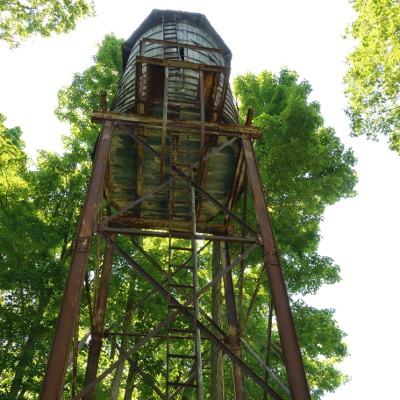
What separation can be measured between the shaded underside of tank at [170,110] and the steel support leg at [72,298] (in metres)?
1.32

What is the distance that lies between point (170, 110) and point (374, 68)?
7727 millimetres

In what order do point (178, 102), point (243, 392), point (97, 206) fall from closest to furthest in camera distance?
point (97, 206) → point (243, 392) → point (178, 102)

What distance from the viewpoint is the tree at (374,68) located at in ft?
32.1

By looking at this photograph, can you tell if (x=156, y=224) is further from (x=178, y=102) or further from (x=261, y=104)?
(x=261, y=104)

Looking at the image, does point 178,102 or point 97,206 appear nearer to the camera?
point 97,206

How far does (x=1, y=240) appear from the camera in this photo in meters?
9.09

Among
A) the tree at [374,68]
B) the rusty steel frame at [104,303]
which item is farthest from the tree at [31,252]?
the tree at [374,68]

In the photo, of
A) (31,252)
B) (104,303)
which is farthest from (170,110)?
(31,252)

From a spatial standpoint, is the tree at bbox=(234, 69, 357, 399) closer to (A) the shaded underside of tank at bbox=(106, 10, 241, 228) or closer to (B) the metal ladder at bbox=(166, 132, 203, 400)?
(A) the shaded underside of tank at bbox=(106, 10, 241, 228)

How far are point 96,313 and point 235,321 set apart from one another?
2.52 m

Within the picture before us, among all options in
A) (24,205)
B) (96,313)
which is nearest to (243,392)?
(96,313)

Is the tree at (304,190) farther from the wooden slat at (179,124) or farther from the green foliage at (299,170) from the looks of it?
the wooden slat at (179,124)

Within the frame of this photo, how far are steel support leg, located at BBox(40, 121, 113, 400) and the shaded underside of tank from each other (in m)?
1.32

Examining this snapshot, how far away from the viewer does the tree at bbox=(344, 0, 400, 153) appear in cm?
978
